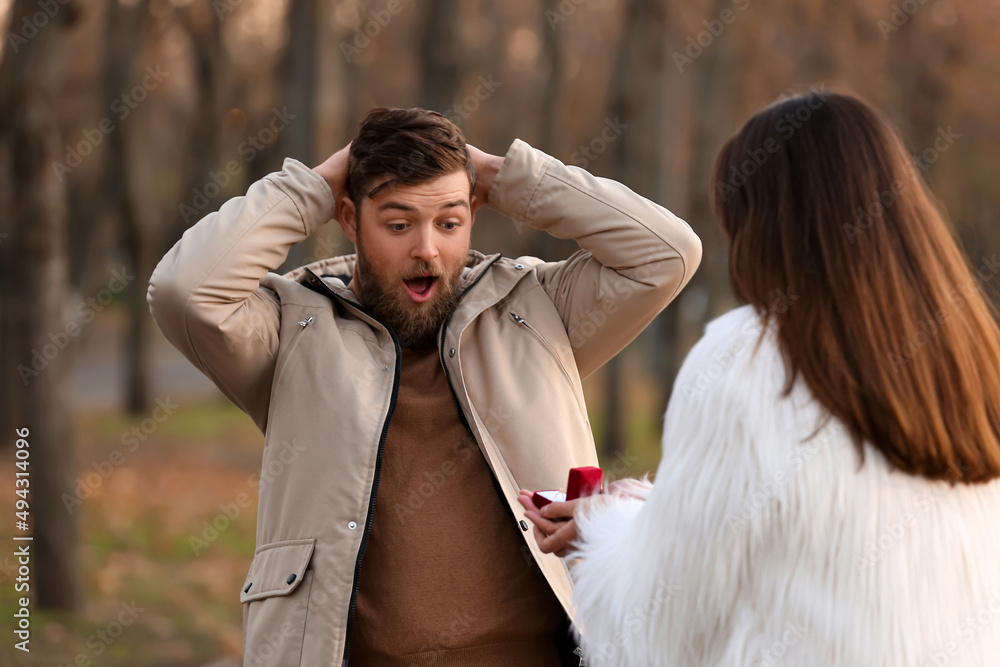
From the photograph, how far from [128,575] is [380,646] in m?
7.70

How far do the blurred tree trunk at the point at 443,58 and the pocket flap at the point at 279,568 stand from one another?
7677 millimetres

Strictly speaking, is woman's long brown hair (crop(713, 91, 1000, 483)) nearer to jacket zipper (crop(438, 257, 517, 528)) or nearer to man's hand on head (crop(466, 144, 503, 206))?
jacket zipper (crop(438, 257, 517, 528))

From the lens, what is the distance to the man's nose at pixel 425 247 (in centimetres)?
346

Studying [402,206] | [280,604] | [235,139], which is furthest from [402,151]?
[235,139]

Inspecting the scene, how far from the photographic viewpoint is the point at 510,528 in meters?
3.33

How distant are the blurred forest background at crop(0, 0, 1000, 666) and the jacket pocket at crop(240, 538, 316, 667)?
4671 millimetres

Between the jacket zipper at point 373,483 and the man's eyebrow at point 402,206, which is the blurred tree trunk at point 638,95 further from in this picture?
the jacket zipper at point 373,483

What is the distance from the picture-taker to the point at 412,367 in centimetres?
351

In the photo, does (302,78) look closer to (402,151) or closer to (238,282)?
(402,151)

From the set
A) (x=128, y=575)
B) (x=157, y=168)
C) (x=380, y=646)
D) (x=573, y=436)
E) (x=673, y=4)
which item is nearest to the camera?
(x=380, y=646)

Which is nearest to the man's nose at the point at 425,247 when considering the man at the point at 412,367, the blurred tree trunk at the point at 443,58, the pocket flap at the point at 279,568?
the man at the point at 412,367

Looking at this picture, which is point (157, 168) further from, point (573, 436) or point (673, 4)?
point (573, 436)

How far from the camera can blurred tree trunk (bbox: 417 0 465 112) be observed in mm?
10336

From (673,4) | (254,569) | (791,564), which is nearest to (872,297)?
(791,564)
